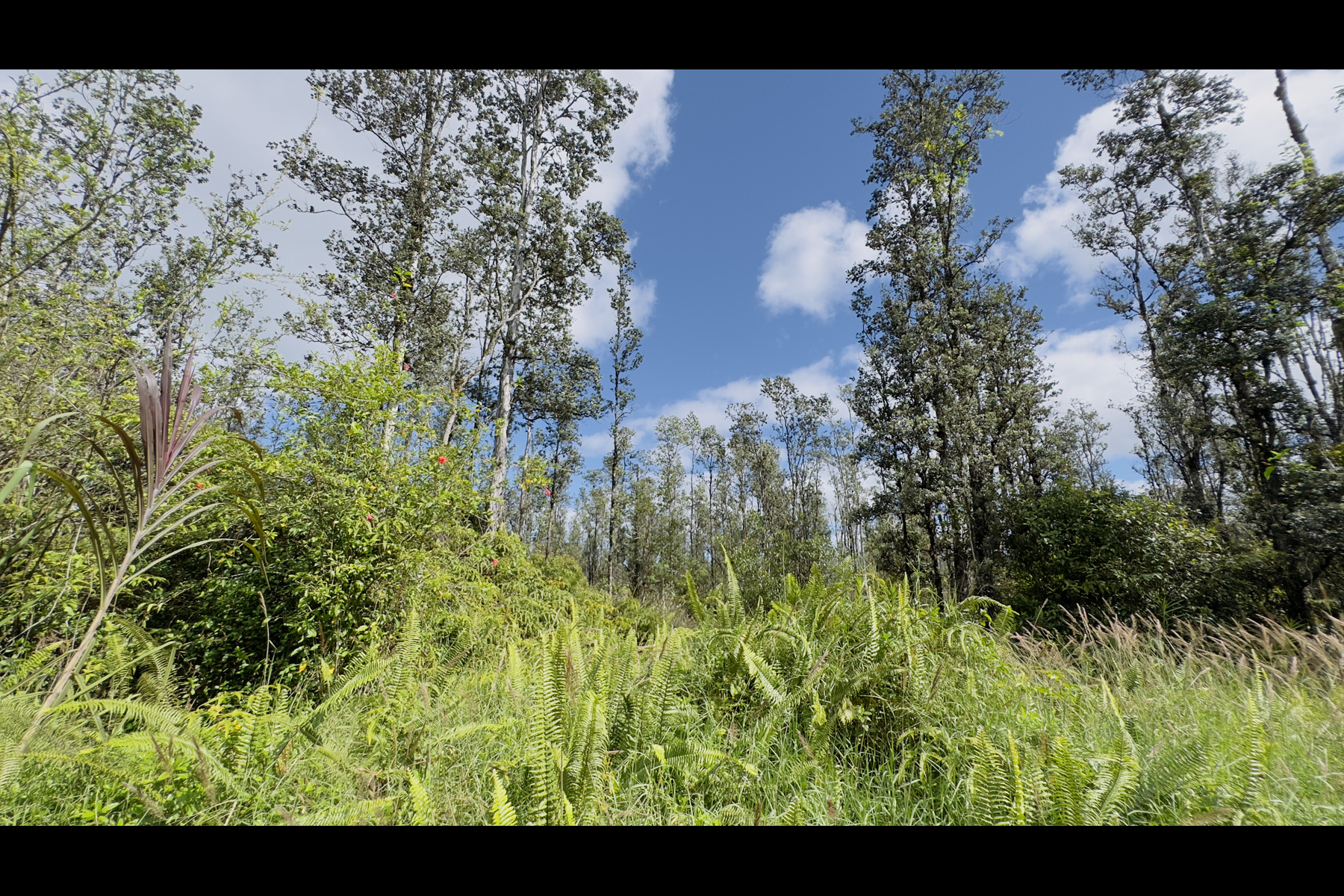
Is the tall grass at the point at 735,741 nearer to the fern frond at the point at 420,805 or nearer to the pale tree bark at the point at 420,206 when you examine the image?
the fern frond at the point at 420,805

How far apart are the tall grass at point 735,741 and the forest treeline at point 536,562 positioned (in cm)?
2

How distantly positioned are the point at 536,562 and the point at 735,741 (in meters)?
4.80

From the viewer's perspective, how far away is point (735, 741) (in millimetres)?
1727

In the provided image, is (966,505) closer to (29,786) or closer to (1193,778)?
(1193,778)

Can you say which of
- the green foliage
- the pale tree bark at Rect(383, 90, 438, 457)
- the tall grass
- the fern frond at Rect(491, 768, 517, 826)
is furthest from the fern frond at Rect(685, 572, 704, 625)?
the pale tree bark at Rect(383, 90, 438, 457)

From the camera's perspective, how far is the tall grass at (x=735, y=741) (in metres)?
1.28

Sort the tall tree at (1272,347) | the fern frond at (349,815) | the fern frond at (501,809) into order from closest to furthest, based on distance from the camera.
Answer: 1. the fern frond at (501,809)
2. the fern frond at (349,815)
3. the tall tree at (1272,347)

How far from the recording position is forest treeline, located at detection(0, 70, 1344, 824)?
138 centimetres

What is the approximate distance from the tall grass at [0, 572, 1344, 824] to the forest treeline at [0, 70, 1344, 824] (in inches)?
0.7

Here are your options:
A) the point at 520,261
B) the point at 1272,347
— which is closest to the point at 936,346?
the point at 1272,347

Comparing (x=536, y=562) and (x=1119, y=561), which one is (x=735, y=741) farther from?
(x=1119, y=561)

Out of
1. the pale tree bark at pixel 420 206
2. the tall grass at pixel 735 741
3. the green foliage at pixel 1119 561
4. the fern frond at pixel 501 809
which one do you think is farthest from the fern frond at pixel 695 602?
the pale tree bark at pixel 420 206
